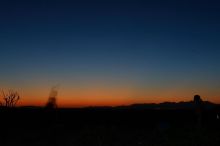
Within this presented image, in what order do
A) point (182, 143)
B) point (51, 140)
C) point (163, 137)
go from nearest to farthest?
point (182, 143) → point (163, 137) → point (51, 140)

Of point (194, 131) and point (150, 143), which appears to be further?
point (194, 131)

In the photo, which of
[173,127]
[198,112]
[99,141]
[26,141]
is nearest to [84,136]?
[99,141]

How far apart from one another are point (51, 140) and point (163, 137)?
587cm

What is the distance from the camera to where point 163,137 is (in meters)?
19.1

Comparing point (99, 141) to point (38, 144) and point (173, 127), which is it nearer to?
point (38, 144)

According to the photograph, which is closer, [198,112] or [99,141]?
[99,141]

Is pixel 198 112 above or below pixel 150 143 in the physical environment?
above

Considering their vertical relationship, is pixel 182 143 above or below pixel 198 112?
below

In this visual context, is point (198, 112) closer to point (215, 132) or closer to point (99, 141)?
point (215, 132)

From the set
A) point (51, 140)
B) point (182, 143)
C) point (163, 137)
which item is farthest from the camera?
point (51, 140)

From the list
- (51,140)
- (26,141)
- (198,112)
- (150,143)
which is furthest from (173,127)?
(26,141)

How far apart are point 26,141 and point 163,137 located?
7.35m

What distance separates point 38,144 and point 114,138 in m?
3.80

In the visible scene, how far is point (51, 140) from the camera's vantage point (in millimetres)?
20469
